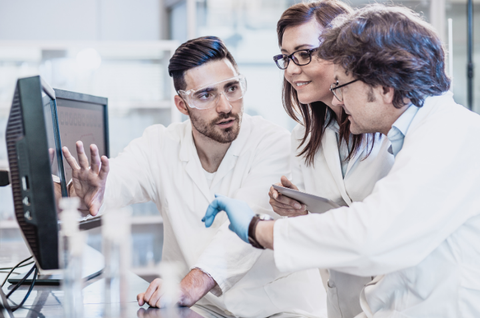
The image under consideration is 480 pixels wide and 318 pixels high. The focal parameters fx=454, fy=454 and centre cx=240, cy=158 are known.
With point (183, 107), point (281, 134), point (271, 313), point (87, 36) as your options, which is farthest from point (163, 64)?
point (271, 313)

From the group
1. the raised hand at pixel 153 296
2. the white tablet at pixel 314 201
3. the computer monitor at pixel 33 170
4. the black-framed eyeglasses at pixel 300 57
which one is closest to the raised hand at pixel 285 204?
the white tablet at pixel 314 201

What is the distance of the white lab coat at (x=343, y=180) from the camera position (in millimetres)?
1392

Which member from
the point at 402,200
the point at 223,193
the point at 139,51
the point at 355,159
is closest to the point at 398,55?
the point at 402,200

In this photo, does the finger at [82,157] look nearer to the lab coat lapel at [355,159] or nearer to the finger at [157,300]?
the finger at [157,300]

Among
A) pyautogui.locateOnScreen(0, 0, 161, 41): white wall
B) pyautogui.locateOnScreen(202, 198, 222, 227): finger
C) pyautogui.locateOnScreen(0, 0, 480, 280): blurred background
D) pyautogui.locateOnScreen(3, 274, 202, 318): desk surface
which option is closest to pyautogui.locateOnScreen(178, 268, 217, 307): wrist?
pyautogui.locateOnScreen(3, 274, 202, 318): desk surface

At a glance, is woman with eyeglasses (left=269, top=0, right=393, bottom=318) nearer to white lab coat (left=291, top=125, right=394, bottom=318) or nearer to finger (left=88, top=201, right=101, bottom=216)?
white lab coat (left=291, top=125, right=394, bottom=318)

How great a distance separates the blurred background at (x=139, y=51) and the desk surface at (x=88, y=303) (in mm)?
1978

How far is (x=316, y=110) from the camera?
1.54m

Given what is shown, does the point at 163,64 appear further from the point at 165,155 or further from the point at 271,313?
the point at 271,313

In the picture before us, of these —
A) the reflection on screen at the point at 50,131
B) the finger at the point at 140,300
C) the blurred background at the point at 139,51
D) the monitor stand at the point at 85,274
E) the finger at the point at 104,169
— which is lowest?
the monitor stand at the point at 85,274

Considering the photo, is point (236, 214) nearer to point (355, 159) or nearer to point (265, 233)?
point (265, 233)

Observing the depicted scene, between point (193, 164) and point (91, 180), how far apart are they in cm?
41

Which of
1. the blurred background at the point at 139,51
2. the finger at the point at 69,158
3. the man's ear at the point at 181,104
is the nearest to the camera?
the finger at the point at 69,158

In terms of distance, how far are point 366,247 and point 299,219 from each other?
0.15 m
